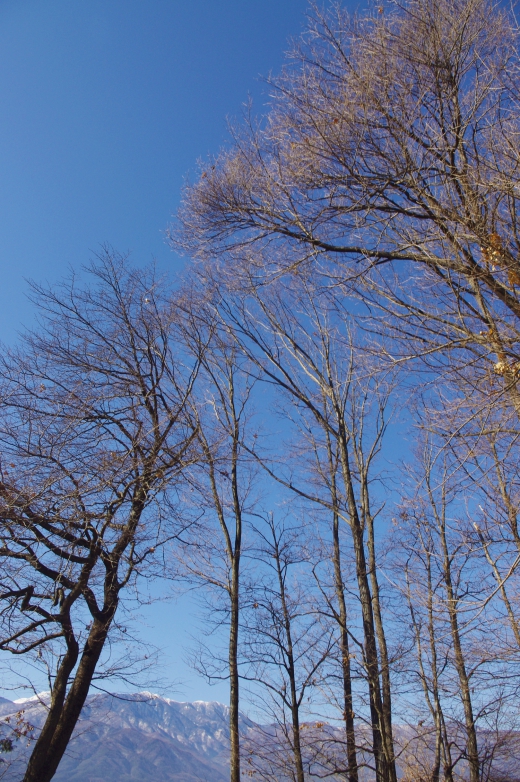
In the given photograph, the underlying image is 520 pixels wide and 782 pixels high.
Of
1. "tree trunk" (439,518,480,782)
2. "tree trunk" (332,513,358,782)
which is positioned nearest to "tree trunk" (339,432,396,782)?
"tree trunk" (332,513,358,782)

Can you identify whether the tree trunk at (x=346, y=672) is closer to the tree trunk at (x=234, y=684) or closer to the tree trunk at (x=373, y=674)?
the tree trunk at (x=373, y=674)

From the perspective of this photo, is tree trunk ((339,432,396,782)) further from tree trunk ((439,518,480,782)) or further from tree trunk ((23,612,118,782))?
tree trunk ((23,612,118,782))

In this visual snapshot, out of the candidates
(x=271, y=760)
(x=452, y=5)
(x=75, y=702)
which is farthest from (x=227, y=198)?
(x=271, y=760)

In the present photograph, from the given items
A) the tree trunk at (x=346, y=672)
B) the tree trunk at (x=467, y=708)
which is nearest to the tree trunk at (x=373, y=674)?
the tree trunk at (x=346, y=672)

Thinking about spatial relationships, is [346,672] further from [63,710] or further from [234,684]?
[63,710]

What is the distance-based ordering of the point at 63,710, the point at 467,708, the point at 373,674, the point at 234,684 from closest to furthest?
the point at 63,710 < the point at 373,674 < the point at 234,684 < the point at 467,708

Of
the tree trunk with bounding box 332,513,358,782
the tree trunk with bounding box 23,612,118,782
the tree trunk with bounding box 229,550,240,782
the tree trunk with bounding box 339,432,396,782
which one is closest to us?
the tree trunk with bounding box 23,612,118,782

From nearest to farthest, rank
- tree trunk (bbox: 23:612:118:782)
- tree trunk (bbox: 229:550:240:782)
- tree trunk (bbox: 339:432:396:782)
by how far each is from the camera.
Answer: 1. tree trunk (bbox: 23:612:118:782)
2. tree trunk (bbox: 339:432:396:782)
3. tree trunk (bbox: 229:550:240:782)

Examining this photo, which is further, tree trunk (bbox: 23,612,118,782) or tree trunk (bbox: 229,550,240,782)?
tree trunk (bbox: 229,550,240,782)

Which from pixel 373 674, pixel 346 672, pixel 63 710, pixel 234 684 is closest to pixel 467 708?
pixel 346 672

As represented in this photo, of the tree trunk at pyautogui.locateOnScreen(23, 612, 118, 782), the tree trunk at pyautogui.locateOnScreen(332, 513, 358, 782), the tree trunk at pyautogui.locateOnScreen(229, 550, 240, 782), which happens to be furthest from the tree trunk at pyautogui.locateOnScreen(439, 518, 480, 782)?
the tree trunk at pyautogui.locateOnScreen(23, 612, 118, 782)

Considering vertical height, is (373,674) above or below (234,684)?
above

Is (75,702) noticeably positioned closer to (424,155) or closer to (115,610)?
(115,610)

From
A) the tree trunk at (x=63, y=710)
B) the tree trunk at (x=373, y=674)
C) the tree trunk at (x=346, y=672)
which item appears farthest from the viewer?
the tree trunk at (x=346, y=672)
